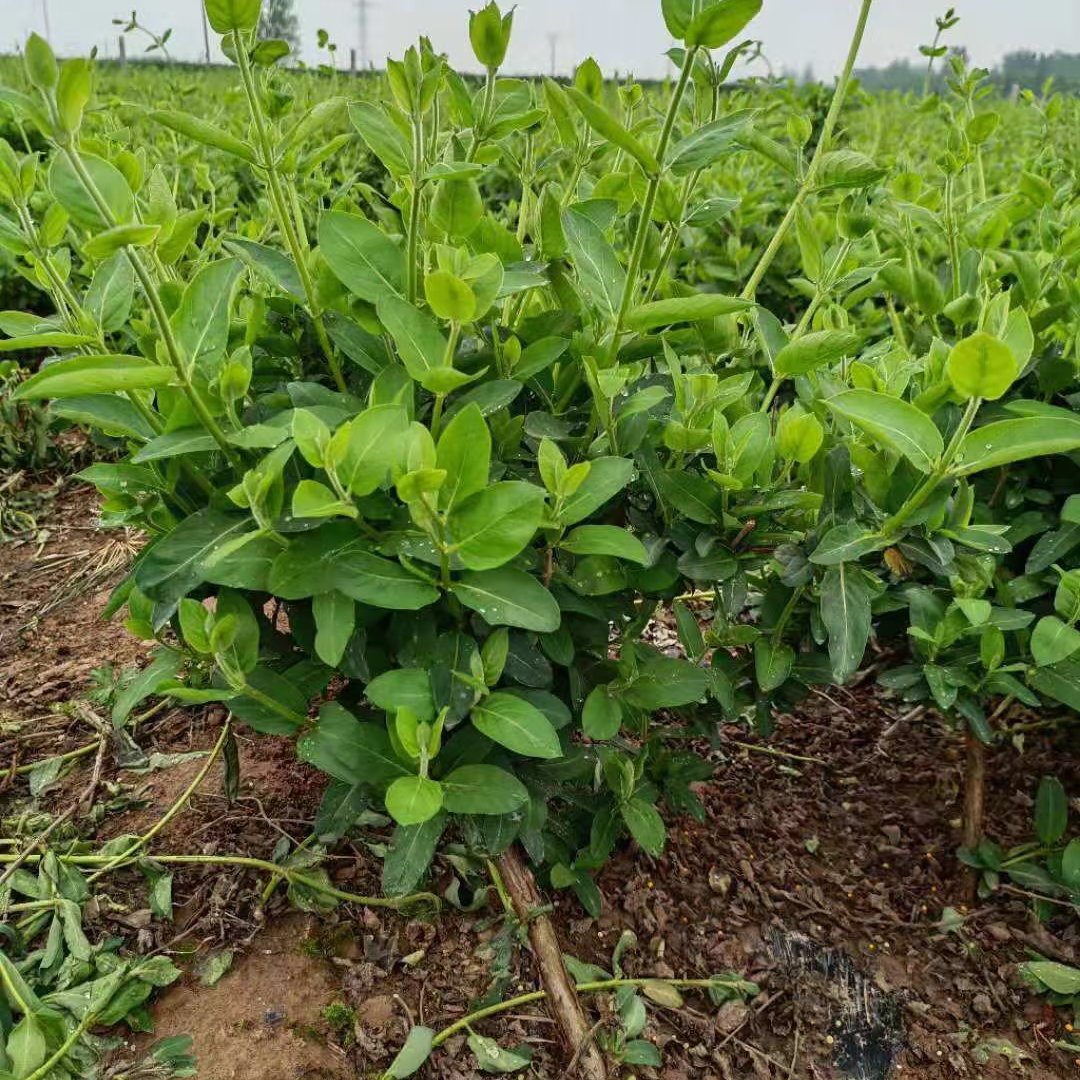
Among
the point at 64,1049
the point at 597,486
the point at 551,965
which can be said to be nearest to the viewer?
the point at 597,486

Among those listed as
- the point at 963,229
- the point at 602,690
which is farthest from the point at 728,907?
the point at 963,229

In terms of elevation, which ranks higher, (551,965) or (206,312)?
(206,312)

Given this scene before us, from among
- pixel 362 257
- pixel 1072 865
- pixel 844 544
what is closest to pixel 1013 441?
pixel 844 544

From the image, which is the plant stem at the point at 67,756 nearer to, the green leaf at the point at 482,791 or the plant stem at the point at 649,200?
the green leaf at the point at 482,791

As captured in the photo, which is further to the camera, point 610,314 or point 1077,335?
point 1077,335

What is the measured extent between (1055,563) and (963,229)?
78cm

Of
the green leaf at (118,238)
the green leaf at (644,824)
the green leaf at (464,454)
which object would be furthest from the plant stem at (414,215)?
the green leaf at (644,824)

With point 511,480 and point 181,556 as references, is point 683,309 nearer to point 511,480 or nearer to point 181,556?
point 511,480

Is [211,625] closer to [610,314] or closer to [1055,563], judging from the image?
[610,314]

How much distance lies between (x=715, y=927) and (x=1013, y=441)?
1.22m

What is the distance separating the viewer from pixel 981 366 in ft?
3.68

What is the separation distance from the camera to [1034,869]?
77.8 inches

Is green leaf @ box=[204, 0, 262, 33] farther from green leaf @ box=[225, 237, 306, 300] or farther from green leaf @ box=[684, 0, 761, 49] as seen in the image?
green leaf @ box=[684, 0, 761, 49]

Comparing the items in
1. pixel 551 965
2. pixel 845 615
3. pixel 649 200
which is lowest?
pixel 551 965
